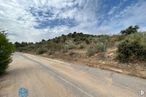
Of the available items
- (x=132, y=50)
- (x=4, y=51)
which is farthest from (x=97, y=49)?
(x=4, y=51)

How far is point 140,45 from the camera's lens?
19.9 metres

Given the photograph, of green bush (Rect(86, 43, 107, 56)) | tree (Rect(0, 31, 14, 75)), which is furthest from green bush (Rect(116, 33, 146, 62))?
tree (Rect(0, 31, 14, 75))

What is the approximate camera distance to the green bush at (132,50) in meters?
19.4

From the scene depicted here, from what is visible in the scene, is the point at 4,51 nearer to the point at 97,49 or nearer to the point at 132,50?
the point at 132,50

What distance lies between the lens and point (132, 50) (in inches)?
799

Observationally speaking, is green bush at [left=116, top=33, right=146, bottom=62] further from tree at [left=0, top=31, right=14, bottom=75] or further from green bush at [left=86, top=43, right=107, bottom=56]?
tree at [left=0, top=31, right=14, bottom=75]

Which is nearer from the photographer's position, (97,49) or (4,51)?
(4,51)

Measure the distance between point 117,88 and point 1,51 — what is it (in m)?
12.5

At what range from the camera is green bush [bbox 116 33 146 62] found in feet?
63.6

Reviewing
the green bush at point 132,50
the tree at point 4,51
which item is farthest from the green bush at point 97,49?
the tree at point 4,51

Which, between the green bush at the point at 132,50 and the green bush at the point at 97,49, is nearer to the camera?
the green bush at the point at 132,50

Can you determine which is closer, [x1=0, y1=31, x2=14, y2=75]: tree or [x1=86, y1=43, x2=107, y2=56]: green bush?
[x1=0, y1=31, x2=14, y2=75]: tree

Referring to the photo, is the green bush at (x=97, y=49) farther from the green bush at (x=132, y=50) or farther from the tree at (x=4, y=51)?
the tree at (x=4, y=51)

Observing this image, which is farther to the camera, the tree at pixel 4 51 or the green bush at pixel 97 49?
the green bush at pixel 97 49
